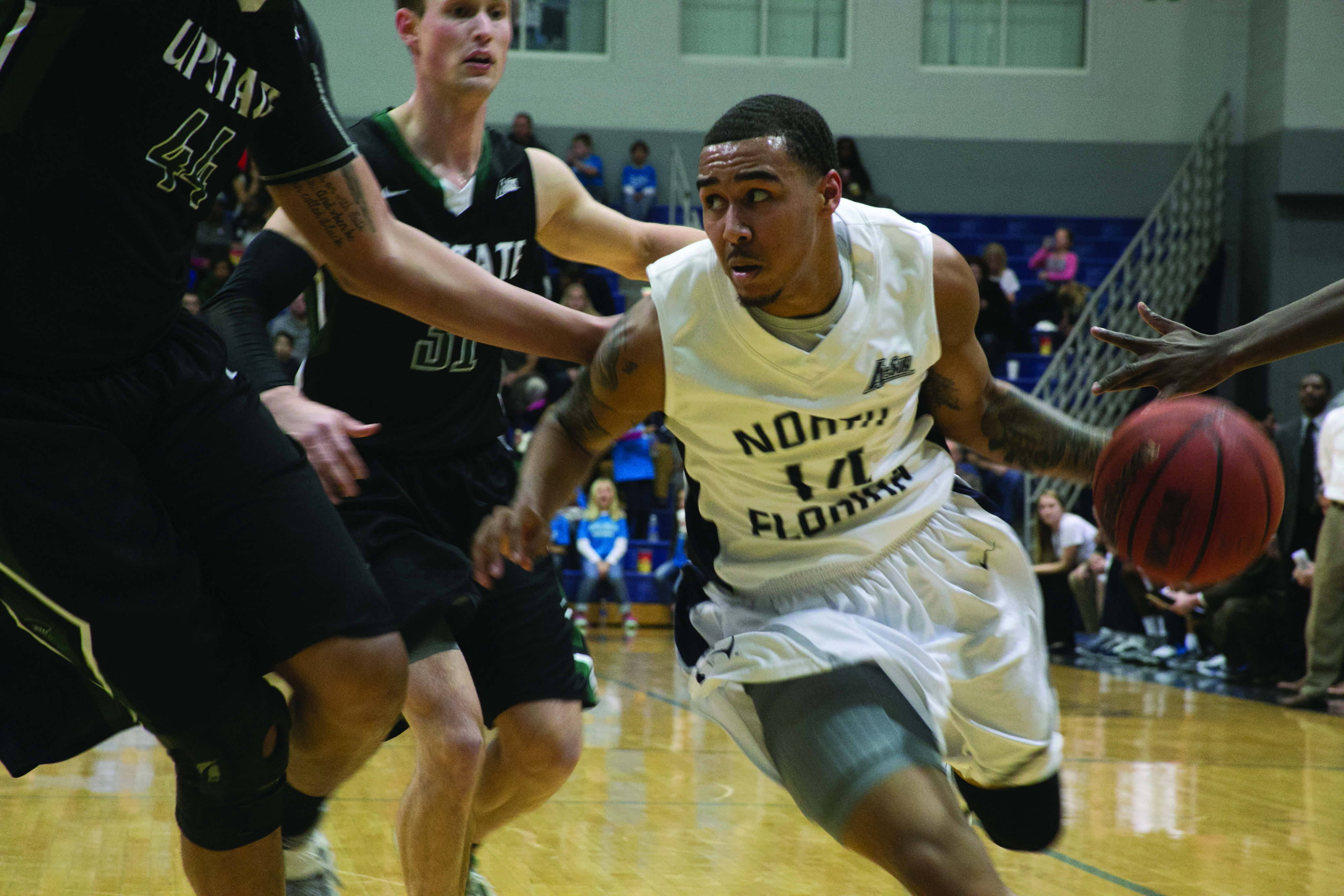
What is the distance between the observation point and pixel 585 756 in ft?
21.3

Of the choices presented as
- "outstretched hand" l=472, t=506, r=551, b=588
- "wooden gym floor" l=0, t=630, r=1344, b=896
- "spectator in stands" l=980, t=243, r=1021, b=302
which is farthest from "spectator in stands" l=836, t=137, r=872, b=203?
"outstretched hand" l=472, t=506, r=551, b=588

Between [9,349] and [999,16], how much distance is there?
713 inches

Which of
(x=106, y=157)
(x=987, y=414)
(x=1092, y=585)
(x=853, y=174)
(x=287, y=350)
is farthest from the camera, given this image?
(x=853, y=174)

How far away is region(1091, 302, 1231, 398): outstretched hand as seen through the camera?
2889mm

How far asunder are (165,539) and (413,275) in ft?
2.80

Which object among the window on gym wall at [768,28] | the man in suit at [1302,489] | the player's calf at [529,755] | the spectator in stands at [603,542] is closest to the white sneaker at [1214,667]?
the man in suit at [1302,489]

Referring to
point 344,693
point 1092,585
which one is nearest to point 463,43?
point 344,693

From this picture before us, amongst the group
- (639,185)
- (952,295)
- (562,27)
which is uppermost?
(562,27)

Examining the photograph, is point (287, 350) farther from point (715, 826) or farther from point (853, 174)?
point (715, 826)

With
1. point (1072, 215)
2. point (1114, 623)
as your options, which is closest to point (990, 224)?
point (1072, 215)

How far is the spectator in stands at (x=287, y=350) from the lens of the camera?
1223cm

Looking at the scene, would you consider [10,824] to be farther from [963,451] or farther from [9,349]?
[963,451]

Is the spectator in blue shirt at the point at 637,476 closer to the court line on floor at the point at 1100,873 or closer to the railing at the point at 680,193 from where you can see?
the railing at the point at 680,193

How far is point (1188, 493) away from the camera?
9.39 feet
